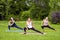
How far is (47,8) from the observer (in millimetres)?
52031

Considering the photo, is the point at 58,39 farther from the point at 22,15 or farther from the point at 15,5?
the point at 15,5

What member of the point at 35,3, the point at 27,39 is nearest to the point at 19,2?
Answer: the point at 35,3

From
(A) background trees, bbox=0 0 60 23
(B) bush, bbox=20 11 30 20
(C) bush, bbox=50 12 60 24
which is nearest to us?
(C) bush, bbox=50 12 60 24

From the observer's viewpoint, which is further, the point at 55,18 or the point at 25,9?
the point at 25,9

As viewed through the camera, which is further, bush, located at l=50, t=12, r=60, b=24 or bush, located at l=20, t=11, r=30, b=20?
bush, located at l=20, t=11, r=30, b=20

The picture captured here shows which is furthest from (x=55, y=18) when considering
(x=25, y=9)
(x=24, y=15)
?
(x=25, y=9)

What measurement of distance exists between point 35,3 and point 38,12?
8.90 ft

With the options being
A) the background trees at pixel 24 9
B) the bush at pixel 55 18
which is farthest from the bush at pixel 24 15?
the bush at pixel 55 18

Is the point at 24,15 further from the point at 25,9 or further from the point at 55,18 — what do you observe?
the point at 55,18

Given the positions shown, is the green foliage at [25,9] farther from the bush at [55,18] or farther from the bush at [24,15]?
the bush at [55,18]

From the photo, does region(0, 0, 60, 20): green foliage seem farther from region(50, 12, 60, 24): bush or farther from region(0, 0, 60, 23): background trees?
region(50, 12, 60, 24): bush

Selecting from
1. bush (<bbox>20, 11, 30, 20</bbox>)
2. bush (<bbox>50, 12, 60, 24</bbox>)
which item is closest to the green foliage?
bush (<bbox>20, 11, 30, 20</bbox>)

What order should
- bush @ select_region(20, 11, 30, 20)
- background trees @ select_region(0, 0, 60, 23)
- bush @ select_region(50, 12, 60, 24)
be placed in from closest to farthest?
bush @ select_region(50, 12, 60, 24) → background trees @ select_region(0, 0, 60, 23) → bush @ select_region(20, 11, 30, 20)

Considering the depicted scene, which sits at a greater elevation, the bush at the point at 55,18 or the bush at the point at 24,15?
the bush at the point at 55,18
